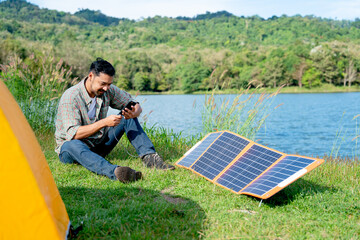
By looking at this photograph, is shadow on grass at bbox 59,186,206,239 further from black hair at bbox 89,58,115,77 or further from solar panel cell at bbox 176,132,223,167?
black hair at bbox 89,58,115,77

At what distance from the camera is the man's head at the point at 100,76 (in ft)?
12.8

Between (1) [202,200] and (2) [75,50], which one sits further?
(2) [75,50]

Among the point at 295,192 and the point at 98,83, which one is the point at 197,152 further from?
the point at 98,83

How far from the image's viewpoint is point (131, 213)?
2.86 meters

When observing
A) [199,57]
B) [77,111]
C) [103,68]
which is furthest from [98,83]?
[199,57]

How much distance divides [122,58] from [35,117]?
51.4m

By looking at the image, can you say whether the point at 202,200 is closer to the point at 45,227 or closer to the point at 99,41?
the point at 45,227

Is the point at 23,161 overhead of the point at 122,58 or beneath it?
overhead

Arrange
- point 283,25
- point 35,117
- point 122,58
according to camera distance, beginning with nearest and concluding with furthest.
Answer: point 35,117
point 122,58
point 283,25

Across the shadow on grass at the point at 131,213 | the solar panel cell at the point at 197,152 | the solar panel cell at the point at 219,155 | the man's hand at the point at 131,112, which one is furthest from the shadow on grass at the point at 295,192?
the man's hand at the point at 131,112

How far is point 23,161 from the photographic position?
195 centimetres

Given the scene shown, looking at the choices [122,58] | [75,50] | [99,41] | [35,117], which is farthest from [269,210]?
[99,41]

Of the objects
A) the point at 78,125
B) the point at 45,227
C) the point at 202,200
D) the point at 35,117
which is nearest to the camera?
the point at 45,227

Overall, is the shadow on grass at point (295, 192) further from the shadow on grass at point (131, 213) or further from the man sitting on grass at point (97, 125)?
the man sitting on grass at point (97, 125)
